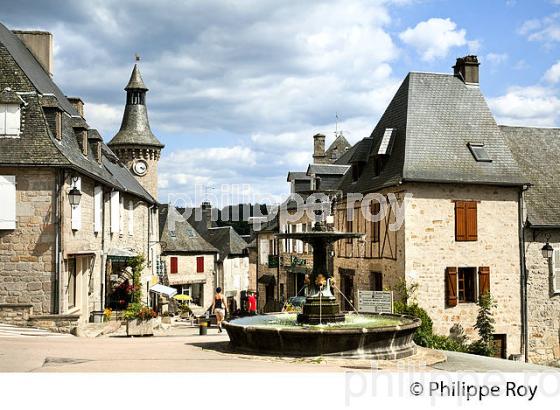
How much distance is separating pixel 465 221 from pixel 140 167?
870 inches

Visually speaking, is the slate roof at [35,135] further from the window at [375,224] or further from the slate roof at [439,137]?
the slate roof at [439,137]

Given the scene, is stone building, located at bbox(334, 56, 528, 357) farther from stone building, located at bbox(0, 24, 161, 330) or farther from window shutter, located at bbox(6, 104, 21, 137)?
window shutter, located at bbox(6, 104, 21, 137)

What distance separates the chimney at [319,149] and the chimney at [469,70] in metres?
15.9

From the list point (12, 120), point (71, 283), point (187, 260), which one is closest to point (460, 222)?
point (71, 283)

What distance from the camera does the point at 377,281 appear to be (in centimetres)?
2153

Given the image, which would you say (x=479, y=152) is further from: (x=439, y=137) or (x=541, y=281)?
(x=541, y=281)

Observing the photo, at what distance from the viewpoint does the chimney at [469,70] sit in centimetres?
2230

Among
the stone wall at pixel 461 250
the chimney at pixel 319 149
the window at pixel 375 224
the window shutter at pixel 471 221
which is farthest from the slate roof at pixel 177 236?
the window shutter at pixel 471 221

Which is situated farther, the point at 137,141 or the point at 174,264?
the point at 174,264

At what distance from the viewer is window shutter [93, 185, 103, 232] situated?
19281 mm

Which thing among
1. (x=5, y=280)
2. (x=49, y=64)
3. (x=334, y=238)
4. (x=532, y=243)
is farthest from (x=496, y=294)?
(x=49, y=64)

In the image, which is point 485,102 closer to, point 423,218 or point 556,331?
point 423,218

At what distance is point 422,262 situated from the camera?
19.2 m
